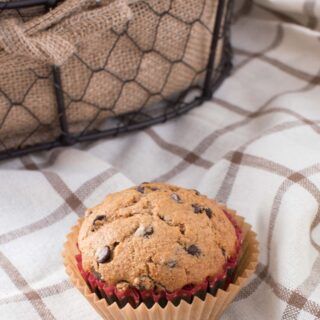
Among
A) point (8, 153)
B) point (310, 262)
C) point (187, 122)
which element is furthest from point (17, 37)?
point (310, 262)

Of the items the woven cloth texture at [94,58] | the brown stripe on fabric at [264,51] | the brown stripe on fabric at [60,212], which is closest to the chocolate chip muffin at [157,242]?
the brown stripe on fabric at [60,212]

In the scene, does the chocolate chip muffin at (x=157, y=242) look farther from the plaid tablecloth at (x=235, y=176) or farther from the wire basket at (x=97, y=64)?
the wire basket at (x=97, y=64)

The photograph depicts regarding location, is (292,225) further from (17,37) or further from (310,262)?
(17,37)

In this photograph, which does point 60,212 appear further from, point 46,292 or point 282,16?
point 282,16

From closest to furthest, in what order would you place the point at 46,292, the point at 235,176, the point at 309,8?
the point at 46,292 < the point at 235,176 < the point at 309,8

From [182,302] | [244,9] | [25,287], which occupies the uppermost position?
[244,9]

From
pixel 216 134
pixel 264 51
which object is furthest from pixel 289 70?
pixel 216 134
